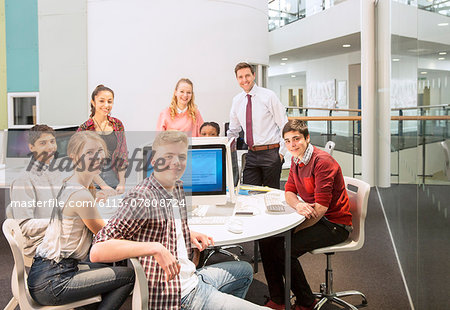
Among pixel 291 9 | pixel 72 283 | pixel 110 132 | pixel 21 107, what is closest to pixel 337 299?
pixel 72 283

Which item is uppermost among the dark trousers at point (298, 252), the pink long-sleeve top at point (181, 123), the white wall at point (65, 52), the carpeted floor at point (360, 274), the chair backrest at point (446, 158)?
the white wall at point (65, 52)

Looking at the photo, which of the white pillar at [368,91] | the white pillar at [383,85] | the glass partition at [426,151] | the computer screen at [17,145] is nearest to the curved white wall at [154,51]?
the computer screen at [17,145]

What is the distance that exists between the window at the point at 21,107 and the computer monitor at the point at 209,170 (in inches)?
212

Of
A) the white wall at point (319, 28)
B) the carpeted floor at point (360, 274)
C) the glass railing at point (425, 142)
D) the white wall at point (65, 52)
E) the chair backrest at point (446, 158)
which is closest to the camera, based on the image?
the chair backrest at point (446, 158)

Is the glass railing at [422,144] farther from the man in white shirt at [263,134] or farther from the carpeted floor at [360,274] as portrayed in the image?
the man in white shirt at [263,134]

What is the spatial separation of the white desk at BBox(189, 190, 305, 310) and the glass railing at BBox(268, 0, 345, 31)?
32.3 feet

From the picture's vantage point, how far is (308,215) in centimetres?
279

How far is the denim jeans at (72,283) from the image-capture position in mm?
2043

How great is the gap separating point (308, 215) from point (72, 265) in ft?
4.71

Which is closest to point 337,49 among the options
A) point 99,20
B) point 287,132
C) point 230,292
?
point 99,20

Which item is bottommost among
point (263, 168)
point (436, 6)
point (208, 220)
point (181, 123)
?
point (208, 220)

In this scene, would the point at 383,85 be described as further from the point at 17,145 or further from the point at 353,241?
the point at 17,145

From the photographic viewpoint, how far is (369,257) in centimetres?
420

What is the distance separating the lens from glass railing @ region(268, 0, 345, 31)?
11.8 metres
